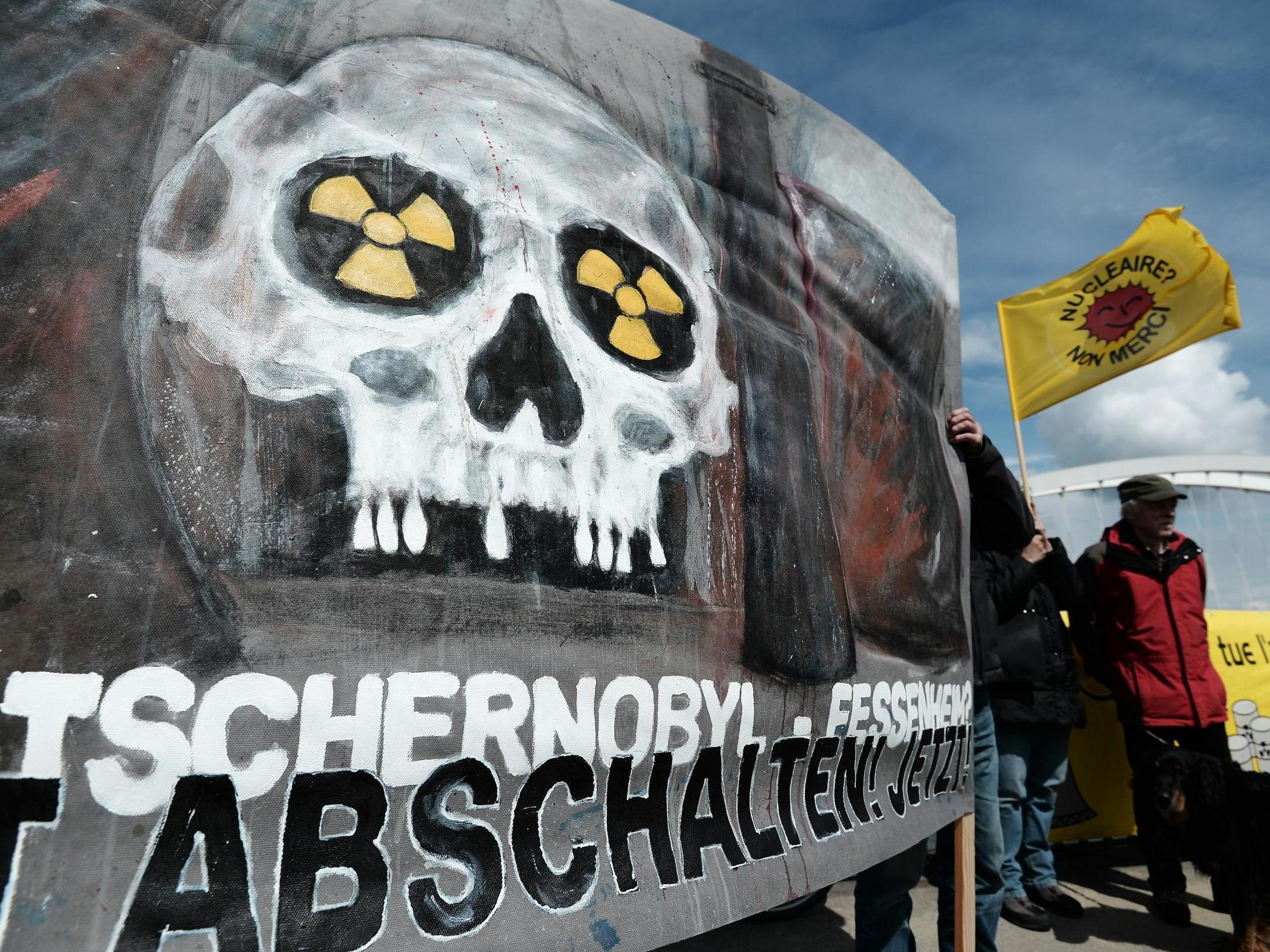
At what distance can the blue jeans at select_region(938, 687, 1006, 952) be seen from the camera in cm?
262

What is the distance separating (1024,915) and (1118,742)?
1456mm

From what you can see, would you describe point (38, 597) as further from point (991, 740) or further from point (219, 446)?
point (991, 740)

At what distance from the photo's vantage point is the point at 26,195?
0.91 metres

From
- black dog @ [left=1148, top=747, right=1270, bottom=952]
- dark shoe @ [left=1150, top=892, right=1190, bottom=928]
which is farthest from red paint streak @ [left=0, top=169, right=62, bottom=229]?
dark shoe @ [left=1150, top=892, right=1190, bottom=928]

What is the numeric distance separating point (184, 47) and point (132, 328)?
0.38 m

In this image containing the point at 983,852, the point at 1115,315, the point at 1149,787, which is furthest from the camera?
the point at 1115,315

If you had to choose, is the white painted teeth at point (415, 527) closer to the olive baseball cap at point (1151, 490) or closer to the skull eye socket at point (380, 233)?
the skull eye socket at point (380, 233)

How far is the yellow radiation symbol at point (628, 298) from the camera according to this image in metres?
1.33

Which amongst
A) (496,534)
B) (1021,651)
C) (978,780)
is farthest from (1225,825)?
(496,534)

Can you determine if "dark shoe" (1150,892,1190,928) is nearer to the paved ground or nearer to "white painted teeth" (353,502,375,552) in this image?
the paved ground

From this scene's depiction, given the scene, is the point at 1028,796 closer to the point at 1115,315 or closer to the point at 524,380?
the point at 1115,315

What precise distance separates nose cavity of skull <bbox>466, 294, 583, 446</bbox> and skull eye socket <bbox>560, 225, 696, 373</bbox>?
0.09m

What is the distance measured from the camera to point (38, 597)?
84cm

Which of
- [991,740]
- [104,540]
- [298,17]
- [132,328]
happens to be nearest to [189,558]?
[104,540]
